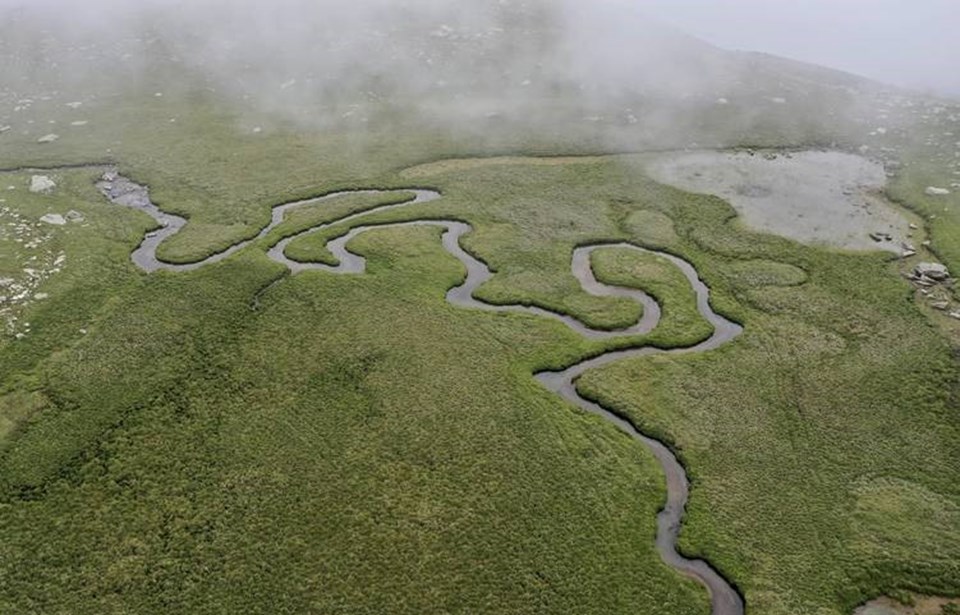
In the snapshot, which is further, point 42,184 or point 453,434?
point 42,184

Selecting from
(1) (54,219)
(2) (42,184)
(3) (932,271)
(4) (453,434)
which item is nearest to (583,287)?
(4) (453,434)

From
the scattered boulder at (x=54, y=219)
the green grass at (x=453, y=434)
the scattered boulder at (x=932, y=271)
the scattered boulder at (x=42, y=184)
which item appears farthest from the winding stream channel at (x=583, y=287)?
the scattered boulder at (x=932, y=271)

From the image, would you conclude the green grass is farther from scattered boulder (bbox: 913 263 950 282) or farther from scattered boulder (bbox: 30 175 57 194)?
scattered boulder (bbox: 30 175 57 194)

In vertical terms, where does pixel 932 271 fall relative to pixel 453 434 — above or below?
above

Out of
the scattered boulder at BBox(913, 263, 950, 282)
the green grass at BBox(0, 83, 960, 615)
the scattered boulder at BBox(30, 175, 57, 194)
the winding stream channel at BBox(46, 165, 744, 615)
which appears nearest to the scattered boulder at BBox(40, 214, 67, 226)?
the green grass at BBox(0, 83, 960, 615)

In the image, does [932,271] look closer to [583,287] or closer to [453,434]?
[583,287]

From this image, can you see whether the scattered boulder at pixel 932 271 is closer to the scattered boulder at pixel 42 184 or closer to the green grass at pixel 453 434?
the green grass at pixel 453 434
